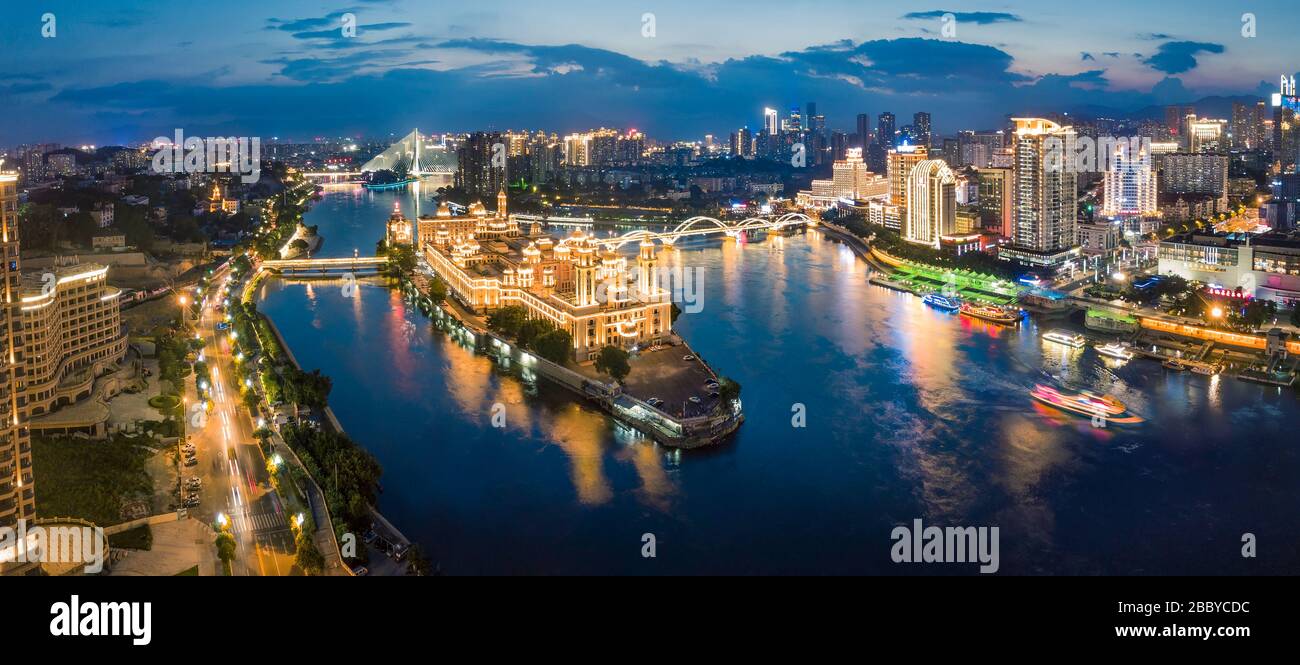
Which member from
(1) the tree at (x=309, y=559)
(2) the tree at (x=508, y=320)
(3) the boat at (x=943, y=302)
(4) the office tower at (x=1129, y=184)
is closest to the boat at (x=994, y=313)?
(3) the boat at (x=943, y=302)

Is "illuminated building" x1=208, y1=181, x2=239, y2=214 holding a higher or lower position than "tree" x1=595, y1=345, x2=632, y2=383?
higher

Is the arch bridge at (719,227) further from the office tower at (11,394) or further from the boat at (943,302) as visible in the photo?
the office tower at (11,394)

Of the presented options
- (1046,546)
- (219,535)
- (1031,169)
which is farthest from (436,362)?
(1031,169)

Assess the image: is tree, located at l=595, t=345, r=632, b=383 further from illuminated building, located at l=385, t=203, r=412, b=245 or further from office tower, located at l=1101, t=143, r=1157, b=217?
office tower, located at l=1101, t=143, r=1157, b=217

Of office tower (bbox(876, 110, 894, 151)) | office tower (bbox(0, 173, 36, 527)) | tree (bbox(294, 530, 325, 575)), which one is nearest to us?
office tower (bbox(0, 173, 36, 527))

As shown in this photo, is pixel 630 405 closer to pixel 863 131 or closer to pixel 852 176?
pixel 852 176

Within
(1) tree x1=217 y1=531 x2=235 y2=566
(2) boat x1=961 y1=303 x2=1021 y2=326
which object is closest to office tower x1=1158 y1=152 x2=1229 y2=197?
(2) boat x1=961 y1=303 x2=1021 y2=326
